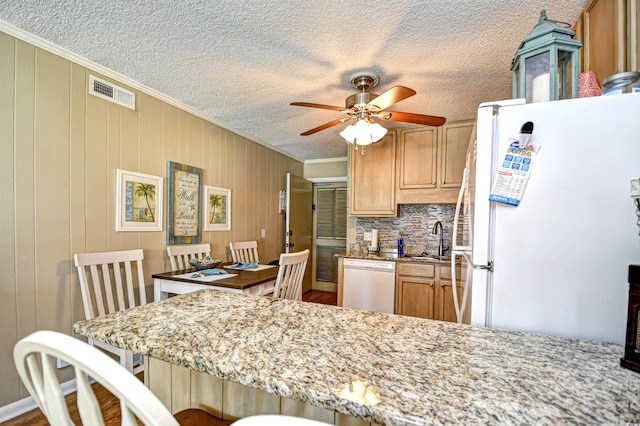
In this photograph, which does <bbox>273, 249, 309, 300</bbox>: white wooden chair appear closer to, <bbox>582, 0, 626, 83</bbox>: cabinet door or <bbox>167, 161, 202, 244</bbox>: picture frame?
<bbox>167, 161, 202, 244</bbox>: picture frame

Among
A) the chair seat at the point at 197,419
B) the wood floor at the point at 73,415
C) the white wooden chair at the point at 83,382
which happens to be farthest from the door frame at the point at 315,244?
the white wooden chair at the point at 83,382

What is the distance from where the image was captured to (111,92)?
2.16 meters

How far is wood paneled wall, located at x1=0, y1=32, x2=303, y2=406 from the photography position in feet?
5.49

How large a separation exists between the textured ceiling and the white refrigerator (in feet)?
2.95

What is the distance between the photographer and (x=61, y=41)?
5.89 ft

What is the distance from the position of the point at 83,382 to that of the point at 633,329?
3.56ft

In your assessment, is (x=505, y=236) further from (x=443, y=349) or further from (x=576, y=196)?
(x=443, y=349)

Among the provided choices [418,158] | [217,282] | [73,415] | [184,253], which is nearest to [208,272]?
[217,282]

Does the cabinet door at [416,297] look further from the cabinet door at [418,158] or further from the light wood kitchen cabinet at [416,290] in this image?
the cabinet door at [418,158]

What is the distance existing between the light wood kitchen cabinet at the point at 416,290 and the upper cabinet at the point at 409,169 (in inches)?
28.2

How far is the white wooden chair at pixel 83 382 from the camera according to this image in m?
0.40

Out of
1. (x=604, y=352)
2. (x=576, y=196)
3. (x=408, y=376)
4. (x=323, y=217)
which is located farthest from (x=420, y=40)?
(x=323, y=217)

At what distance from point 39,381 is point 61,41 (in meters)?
2.16

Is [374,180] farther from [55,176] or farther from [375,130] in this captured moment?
[55,176]
